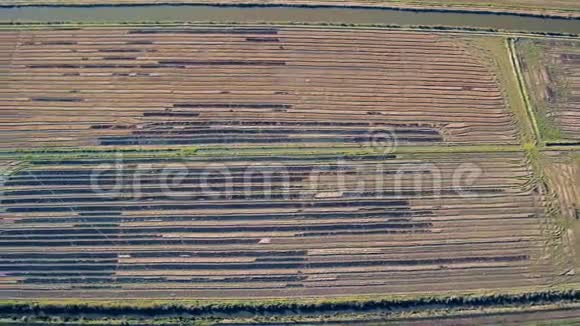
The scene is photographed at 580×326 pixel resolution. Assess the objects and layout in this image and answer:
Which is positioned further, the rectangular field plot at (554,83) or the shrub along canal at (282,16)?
the shrub along canal at (282,16)

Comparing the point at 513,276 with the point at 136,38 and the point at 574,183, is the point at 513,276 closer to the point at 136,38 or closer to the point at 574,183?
the point at 574,183

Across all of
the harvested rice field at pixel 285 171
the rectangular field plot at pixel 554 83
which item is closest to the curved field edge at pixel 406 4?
the harvested rice field at pixel 285 171

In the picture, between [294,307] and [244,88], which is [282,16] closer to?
[244,88]

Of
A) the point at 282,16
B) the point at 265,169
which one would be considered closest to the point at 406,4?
the point at 282,16

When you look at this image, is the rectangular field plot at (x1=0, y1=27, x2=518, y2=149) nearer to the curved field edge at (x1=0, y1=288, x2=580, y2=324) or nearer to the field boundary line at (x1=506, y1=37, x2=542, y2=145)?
the field boundary line at (x1=506, y1=37, x2=542, y2=145)

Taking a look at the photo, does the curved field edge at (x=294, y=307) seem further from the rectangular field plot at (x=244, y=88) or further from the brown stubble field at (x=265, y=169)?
the rectangular field plot at (x=244, y=88)

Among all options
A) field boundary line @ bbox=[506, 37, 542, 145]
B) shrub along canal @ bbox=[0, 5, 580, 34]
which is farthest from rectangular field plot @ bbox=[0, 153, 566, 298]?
shrub along canal @ bbox=[0, 5, 580, 34]

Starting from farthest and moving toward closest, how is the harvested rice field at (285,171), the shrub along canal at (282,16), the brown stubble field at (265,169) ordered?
the shrub along canal at (282,16) → the brown stubble field at (265,169) → the harvested rice field at (285,171)
